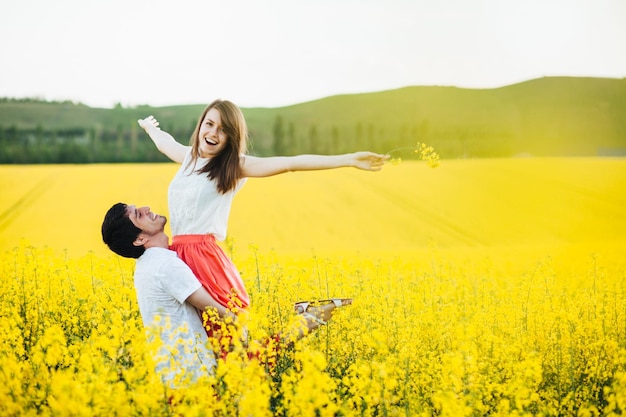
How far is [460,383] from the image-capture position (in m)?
3.51

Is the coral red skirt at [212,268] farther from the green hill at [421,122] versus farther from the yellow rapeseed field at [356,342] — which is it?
the green hill at [421,122]

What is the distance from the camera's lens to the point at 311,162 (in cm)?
438

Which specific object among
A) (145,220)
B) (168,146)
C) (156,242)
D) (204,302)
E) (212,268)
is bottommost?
(204,302)

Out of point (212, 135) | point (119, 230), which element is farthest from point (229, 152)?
point (119, 230)

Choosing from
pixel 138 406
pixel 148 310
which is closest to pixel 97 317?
pixel 148 310

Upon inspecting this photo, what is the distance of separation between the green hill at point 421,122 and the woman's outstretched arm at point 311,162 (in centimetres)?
4157

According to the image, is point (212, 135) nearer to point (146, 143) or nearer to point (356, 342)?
point (356, 342)

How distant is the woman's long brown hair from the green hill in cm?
4151

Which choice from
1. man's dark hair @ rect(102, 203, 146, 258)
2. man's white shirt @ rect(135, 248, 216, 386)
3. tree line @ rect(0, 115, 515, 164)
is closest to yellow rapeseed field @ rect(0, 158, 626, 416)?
man's white shirt @ rect(135, 248, 216, 386)

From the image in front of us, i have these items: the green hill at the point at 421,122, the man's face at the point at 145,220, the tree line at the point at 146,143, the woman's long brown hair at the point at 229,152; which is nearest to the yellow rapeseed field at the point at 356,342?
the man's face at the point at 145,220

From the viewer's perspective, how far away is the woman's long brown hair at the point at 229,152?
4.39 m

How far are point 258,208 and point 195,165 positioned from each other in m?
20.7

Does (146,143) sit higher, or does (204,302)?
(146,143)

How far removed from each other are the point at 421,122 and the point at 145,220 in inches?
2515
